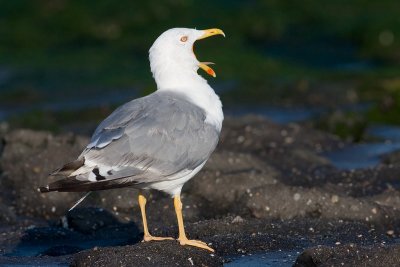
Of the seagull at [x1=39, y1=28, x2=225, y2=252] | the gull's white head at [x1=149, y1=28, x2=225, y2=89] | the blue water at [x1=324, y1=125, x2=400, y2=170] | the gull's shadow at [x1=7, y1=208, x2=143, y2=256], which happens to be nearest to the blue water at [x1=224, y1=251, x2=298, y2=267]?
the seagull at [x1=39, y1=28, x2=225, y2=252]

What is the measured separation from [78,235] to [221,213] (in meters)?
1.37

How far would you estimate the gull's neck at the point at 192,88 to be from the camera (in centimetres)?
726

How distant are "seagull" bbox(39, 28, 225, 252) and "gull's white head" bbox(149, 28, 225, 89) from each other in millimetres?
37

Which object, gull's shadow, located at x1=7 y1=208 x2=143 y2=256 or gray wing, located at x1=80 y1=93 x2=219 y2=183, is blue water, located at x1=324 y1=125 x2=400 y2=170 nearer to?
gull's shadow, located at x1=7 y1=208 x2=143 y2=256

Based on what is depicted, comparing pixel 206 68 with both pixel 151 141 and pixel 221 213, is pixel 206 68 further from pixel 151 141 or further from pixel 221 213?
pixel 221 213

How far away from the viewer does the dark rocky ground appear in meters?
6.73

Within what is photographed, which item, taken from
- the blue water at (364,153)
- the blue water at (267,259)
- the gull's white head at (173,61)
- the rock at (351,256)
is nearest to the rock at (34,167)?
the gull's white head at (173,61)

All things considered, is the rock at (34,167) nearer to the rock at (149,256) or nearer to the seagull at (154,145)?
the seagull at (154,145)

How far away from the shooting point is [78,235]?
8.30 metres

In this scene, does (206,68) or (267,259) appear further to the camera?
(206,68)

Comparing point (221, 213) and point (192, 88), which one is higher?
point (192, 88)

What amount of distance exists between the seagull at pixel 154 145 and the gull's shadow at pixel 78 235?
0.96 metres

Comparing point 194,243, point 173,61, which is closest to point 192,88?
point 173,61

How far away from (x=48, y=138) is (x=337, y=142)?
139 inches
